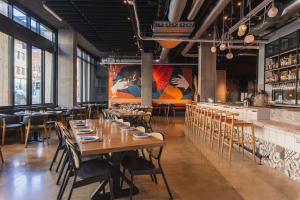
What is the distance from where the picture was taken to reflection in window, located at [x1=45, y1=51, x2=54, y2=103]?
11.1 m

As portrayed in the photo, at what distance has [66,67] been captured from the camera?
11.5 metres

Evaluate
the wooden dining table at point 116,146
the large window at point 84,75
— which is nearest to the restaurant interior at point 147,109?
the wooden dining table at point 116,146

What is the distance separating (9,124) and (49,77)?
4.32m

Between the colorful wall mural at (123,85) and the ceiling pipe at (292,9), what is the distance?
12.0 metres

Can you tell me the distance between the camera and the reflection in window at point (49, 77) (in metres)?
11.1

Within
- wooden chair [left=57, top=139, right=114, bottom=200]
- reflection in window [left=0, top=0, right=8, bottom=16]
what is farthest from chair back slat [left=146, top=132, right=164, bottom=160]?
reflection in window [left=0, top=0, right=8, bottom=16]

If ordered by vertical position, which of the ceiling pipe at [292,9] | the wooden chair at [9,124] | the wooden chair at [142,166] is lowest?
the wooden chair at [142,166]

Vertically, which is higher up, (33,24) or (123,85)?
(33,24)

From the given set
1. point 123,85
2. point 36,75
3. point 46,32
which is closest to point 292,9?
point 36,75

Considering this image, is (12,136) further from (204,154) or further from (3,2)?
(204,154)

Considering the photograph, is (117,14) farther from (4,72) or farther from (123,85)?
(123,85)

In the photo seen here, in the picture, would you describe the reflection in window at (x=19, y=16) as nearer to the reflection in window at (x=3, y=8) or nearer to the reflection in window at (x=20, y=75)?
the reflection in window at (x=3, y=8)

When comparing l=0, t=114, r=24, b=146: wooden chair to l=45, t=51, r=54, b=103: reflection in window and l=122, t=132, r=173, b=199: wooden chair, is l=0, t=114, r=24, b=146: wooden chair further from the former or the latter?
l=122, t=132, r=173, b=199: wooden chair

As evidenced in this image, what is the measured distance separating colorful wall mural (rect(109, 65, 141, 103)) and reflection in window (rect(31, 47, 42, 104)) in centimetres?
673
